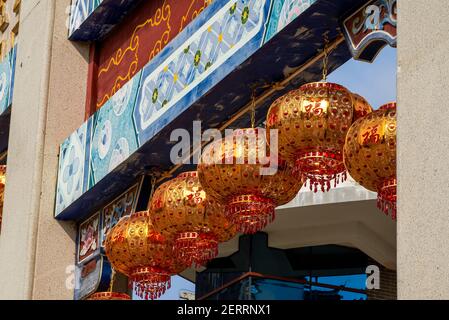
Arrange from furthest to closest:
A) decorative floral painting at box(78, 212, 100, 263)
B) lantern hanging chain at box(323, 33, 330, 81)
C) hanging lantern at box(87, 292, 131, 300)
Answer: decorative floral painting at box(78, 212, 100, 263) → hanging lantern at box(87, 292, 131, 300) → lantern hanging chain at box(323, 33, 330, 81)

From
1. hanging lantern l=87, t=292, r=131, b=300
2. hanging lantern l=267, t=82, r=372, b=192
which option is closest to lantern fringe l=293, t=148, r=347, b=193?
hanging lantern l=267, t=82, r=372, b=192

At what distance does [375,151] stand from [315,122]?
49 centimetres

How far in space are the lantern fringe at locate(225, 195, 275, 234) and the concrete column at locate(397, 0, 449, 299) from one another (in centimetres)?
254

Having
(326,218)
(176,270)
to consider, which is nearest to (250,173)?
(176,270)

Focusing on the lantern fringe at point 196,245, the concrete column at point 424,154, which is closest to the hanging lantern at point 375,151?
the concrete column at point 424,154

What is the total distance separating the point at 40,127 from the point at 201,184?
3153mm

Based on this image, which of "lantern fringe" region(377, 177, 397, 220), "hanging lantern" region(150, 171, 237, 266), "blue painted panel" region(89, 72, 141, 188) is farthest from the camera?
"blue painted panel" region(89, 72, 141, 188)

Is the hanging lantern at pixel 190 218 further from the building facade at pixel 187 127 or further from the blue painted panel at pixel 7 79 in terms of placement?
the blue painted panel at pixel 7 79

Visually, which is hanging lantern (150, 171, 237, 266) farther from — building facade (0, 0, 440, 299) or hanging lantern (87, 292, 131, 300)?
hanging lantern (87, 292, 131, 300)

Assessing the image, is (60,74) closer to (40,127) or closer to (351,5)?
(40,127)

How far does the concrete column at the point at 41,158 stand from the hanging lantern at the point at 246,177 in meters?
3.02

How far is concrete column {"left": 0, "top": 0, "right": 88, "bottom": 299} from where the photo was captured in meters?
11.6

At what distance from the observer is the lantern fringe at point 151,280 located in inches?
404
